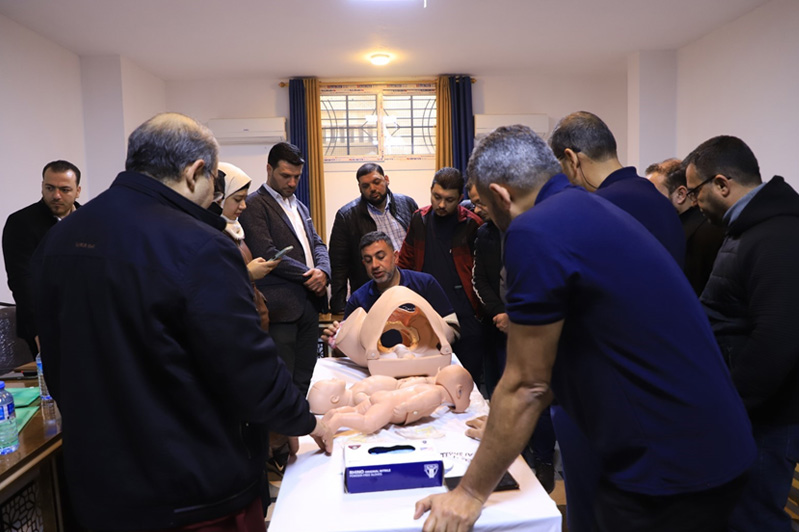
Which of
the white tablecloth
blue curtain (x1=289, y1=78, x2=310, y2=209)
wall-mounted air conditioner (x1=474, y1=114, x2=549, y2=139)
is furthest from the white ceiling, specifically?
the white tablecloth

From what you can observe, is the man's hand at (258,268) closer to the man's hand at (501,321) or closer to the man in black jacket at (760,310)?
the man's hand at (501,321)

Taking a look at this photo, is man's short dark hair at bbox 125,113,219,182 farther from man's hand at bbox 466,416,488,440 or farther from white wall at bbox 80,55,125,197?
white wall at bbox 80,55,125,197

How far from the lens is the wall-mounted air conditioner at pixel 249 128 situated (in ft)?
22.3

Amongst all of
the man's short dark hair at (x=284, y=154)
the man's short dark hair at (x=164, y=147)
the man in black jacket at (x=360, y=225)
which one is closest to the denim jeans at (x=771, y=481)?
the man's short dark hair at (x=164, y=147)

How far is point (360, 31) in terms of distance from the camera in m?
5.09

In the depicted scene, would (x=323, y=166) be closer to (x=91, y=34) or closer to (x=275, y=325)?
(x=91, y=34)

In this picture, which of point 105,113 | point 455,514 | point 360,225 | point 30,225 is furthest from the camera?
point 105,113

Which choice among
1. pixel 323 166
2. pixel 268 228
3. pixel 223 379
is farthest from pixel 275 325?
pixel 323 166

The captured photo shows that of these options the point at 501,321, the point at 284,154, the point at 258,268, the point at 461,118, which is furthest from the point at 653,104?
the point at 258,268

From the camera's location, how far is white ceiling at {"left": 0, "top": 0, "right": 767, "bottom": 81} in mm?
4426

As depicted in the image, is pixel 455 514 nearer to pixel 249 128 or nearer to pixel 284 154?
pixel 284 154

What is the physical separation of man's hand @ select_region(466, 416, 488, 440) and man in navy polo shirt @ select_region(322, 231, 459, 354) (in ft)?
3.19

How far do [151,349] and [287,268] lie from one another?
2270 millimetres

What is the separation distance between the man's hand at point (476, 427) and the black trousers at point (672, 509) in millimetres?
603
